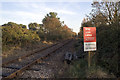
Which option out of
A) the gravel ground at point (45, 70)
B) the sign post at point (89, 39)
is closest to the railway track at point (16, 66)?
the gravel ground at point (45, 70)

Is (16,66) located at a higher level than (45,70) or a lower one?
higher

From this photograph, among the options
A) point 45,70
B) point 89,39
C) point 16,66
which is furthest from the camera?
point 16,66

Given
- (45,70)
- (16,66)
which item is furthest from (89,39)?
(16,66)

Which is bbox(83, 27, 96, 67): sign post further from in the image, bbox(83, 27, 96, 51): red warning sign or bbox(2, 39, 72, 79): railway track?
bbox(2, 39, 72, 79): railway track

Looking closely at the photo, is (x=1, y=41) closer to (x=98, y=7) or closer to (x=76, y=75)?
(x=76, y=75)

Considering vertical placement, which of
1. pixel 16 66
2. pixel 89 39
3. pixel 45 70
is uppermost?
pixel 89 39

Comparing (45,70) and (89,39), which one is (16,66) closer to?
(45,70)

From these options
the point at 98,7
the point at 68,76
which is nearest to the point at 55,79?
the point at 68,76

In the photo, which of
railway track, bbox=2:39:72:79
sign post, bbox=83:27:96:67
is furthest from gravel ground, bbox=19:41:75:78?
sign post, bbox=83:27:96:67

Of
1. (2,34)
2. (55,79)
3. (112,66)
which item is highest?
(2,34)

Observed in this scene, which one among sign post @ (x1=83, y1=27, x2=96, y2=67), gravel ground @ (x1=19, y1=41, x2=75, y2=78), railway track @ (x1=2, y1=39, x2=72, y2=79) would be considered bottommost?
gravel ground @ (x1=19, y1=41, x2=75, y2=78)

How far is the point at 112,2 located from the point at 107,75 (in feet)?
31.9

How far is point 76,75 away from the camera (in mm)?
5402

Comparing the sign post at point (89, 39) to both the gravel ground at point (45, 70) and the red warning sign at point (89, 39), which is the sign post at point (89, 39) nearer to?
the red warning sign at point (89, 39)
